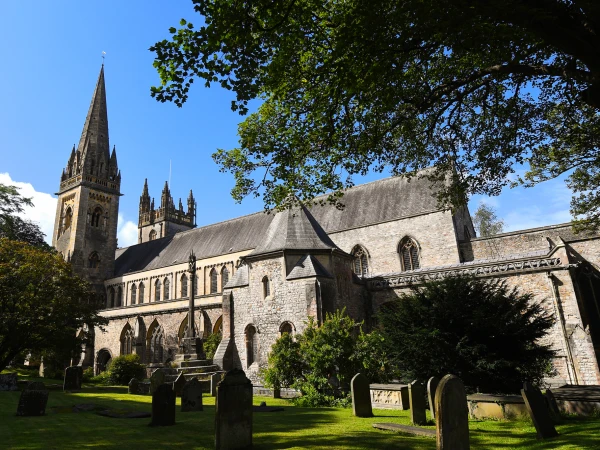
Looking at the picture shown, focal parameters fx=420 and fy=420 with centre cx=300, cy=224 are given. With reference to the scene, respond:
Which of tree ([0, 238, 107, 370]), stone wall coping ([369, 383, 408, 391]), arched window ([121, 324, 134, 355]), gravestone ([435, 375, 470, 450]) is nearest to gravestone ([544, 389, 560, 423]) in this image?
stone wall coping ([369, 383, 408, 391])

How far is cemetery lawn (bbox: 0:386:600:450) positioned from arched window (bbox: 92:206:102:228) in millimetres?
38897

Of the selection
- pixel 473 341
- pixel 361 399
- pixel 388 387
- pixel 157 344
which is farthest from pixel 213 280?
pixel 473 341

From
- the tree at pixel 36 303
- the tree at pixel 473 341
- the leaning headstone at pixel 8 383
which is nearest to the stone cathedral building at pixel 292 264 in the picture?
the tree at pixel 473 341

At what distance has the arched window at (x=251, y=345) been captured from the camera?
20.7 metres

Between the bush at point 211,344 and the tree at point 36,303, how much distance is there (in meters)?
6.78

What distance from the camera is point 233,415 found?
283 inches

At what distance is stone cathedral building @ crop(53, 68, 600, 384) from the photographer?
734 inches

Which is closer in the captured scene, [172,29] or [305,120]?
[172,29]

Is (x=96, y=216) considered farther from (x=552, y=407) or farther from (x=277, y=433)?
(x=552, y=407)

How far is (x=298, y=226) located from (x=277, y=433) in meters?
14.3

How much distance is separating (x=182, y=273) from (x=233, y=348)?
19306mm

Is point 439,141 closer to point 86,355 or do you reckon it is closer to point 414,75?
point 414,75

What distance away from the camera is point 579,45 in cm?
636

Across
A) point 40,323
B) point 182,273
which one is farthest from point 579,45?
point 182,273
